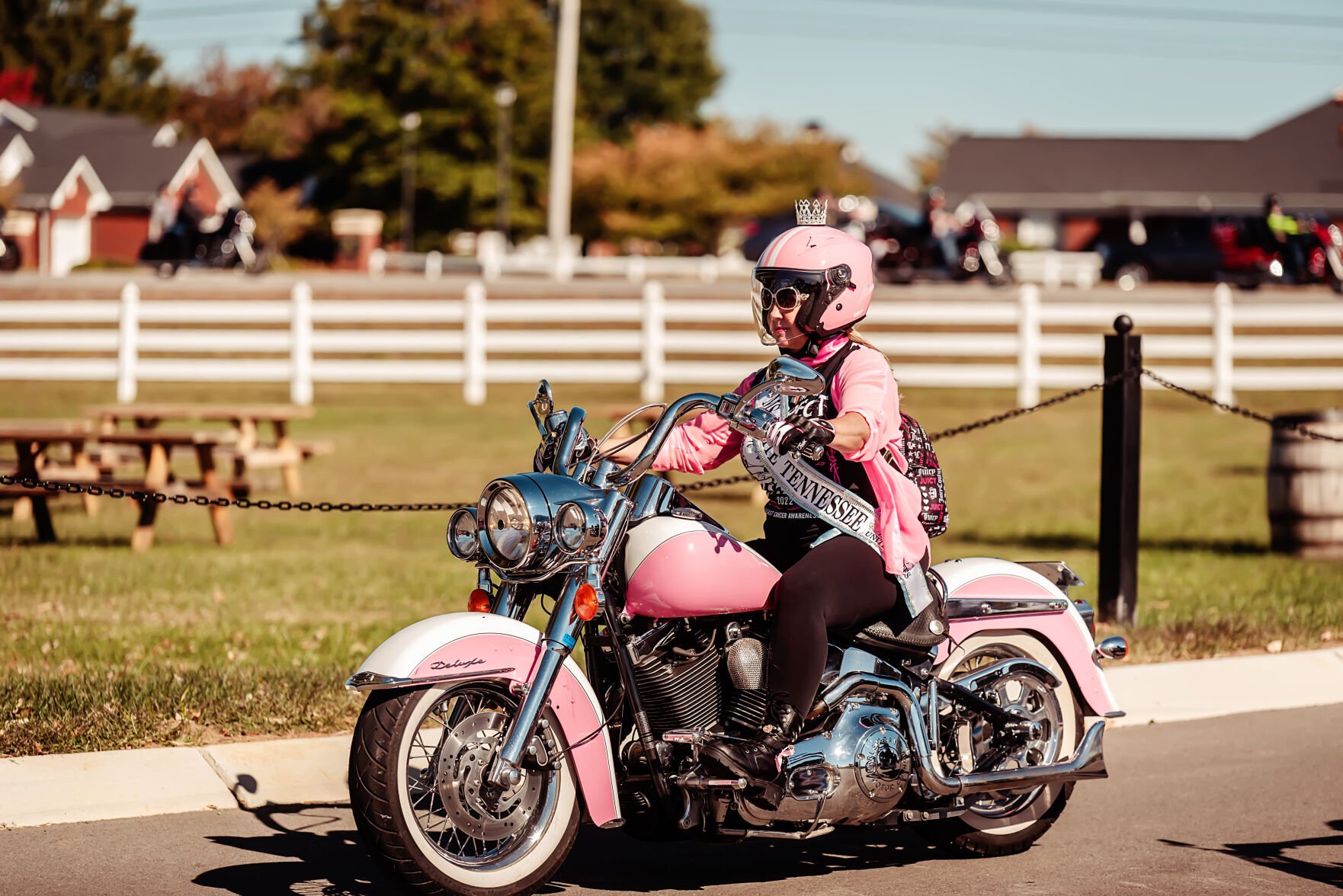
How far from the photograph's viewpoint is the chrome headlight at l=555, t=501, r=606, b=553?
482 cm

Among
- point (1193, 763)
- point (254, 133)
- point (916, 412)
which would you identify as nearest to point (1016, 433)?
point (916, 412)

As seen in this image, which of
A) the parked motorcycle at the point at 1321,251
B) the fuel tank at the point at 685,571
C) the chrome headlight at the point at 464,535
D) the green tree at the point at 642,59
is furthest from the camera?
the green tree at the point at 642,59

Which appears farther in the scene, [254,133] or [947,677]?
[254,133]

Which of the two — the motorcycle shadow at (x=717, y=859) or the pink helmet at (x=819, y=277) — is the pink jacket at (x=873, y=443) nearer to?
the pink helmet at (x=819, y=277)

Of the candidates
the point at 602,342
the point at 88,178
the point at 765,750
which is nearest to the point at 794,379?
the point at 765,750

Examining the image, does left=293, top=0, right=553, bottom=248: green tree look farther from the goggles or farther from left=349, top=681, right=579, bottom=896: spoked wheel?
left=349, top=681, right=579, bottom=896: spoked wheel

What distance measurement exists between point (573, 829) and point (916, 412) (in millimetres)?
18328

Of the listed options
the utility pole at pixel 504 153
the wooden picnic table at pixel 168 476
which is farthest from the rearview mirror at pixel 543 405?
the utility pole at pixel 504 153

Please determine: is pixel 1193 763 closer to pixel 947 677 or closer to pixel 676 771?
pixel 947 677

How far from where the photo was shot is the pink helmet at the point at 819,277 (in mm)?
5422

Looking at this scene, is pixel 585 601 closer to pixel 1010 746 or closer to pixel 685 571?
pixel 685 571

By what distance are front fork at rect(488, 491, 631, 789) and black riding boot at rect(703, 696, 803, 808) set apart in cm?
50

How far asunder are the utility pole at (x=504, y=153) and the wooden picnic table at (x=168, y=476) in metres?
55.9

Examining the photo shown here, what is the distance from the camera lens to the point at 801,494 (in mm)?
5328
